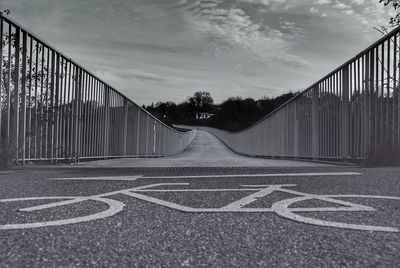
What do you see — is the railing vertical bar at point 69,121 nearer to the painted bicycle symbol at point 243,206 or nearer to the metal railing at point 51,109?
the metal railing at point 51,109

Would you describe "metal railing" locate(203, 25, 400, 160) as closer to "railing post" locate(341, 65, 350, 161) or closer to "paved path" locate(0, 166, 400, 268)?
"railing post" locate(341, 65, 350, 161)

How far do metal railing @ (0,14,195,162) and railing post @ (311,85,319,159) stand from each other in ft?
17.4

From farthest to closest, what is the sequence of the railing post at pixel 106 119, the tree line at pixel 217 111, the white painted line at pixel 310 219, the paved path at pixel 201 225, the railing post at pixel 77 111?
the tree line at pixel 217 111 → the railing post at pixel 106 119 → the railing post at pixel 77 111 → the white painted line at pixel 310 219 → the paved path at pixel 201 225

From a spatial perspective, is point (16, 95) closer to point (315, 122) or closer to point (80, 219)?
point (80, 219)

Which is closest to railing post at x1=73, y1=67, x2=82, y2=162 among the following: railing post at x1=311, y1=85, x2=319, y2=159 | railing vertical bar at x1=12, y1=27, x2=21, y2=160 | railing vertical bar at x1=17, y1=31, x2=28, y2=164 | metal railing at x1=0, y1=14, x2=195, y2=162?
metal railing at x1=0, y1=14, x2=195, y2=162

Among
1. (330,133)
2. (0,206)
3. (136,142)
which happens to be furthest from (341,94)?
(136,142)

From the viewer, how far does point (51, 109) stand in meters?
8.04

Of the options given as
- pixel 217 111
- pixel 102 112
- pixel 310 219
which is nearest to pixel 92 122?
pixel 102 112

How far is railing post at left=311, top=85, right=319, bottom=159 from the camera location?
35.3 feet

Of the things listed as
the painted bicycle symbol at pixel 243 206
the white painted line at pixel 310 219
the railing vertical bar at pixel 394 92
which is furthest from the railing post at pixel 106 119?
the white painted line at pixel 310 219

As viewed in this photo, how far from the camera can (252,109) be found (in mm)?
64375

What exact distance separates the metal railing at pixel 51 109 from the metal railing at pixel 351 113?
532cm

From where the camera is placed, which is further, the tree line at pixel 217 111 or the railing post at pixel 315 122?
the tree line at pixel 217 111

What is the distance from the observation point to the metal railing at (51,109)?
6730 mm
